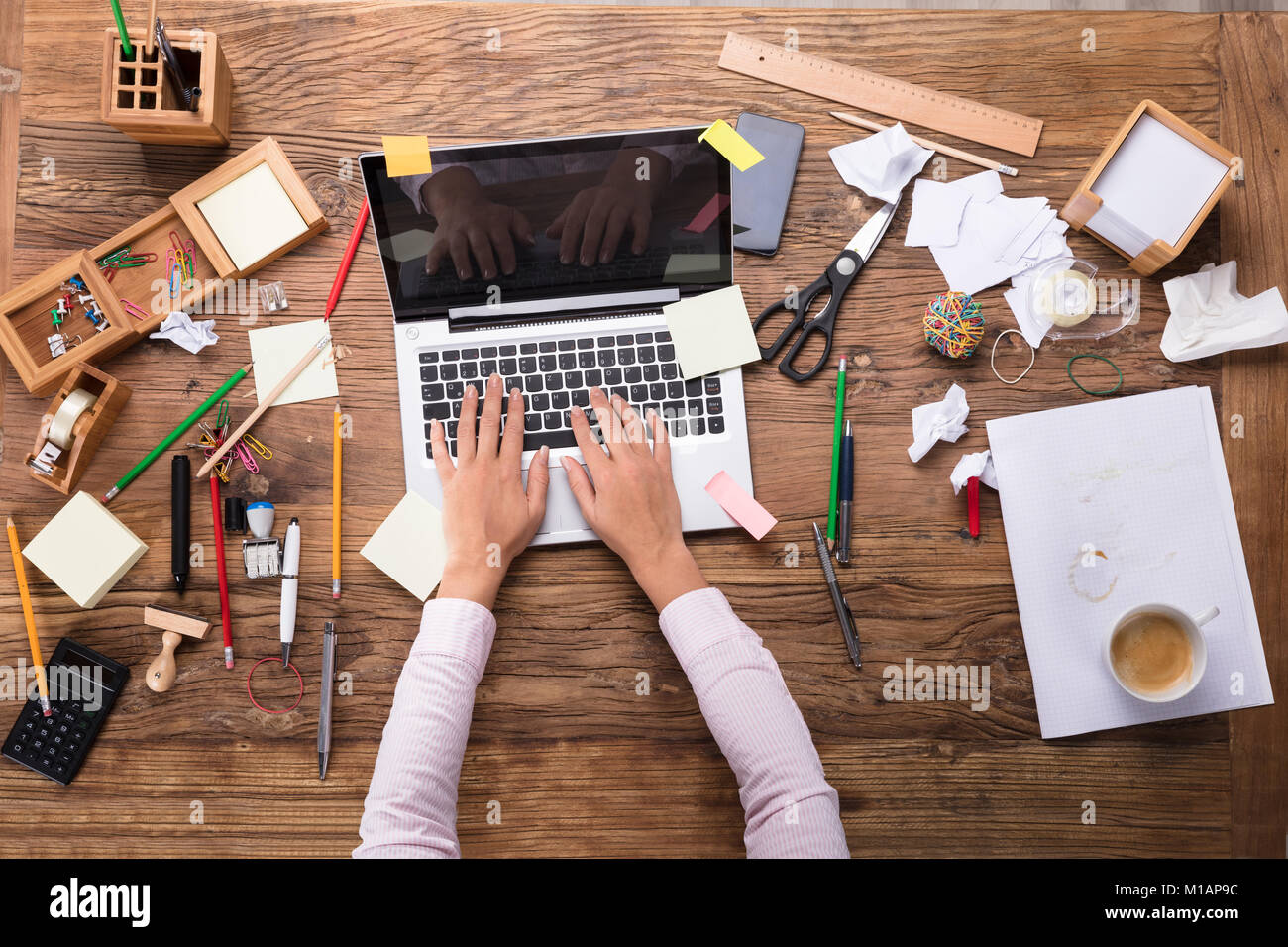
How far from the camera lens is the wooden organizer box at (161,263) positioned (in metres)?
1.10

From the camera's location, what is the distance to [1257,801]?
1081mm

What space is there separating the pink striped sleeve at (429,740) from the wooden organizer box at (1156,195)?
1.01 m

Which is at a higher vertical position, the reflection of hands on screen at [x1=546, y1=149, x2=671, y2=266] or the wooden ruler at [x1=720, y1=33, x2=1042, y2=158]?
the wooden ruler at [x1=720, y1=33, x2=1042, y2=158]

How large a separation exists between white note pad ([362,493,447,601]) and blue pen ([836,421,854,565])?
558 mm

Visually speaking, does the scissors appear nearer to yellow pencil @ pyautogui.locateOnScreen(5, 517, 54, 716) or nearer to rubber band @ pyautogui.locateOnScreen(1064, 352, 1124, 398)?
rubber band @ pyautogui.locateOnScreen(1064, 352, 1124, 398)

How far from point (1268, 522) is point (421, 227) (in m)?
1.24

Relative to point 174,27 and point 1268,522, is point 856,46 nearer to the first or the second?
point 1268,522

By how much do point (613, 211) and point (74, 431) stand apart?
2.63 feet

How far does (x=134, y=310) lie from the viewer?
1129 mm

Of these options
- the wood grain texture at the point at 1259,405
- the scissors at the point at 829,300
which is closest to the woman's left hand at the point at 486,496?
the scissors at the point at 829,300

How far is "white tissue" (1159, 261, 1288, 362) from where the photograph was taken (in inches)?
43.7

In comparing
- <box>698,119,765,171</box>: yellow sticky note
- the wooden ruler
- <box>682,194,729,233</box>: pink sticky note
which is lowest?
<box>682,194,729,233</box>: pink sticky note

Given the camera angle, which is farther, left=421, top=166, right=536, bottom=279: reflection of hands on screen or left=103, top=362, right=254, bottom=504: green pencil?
left=103, top=362, right=254, bottom=504: green pencil

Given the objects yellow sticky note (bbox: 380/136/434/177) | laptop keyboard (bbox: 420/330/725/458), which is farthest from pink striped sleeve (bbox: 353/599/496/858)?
yellow sticky note (bbox: 380/136/434/177)
